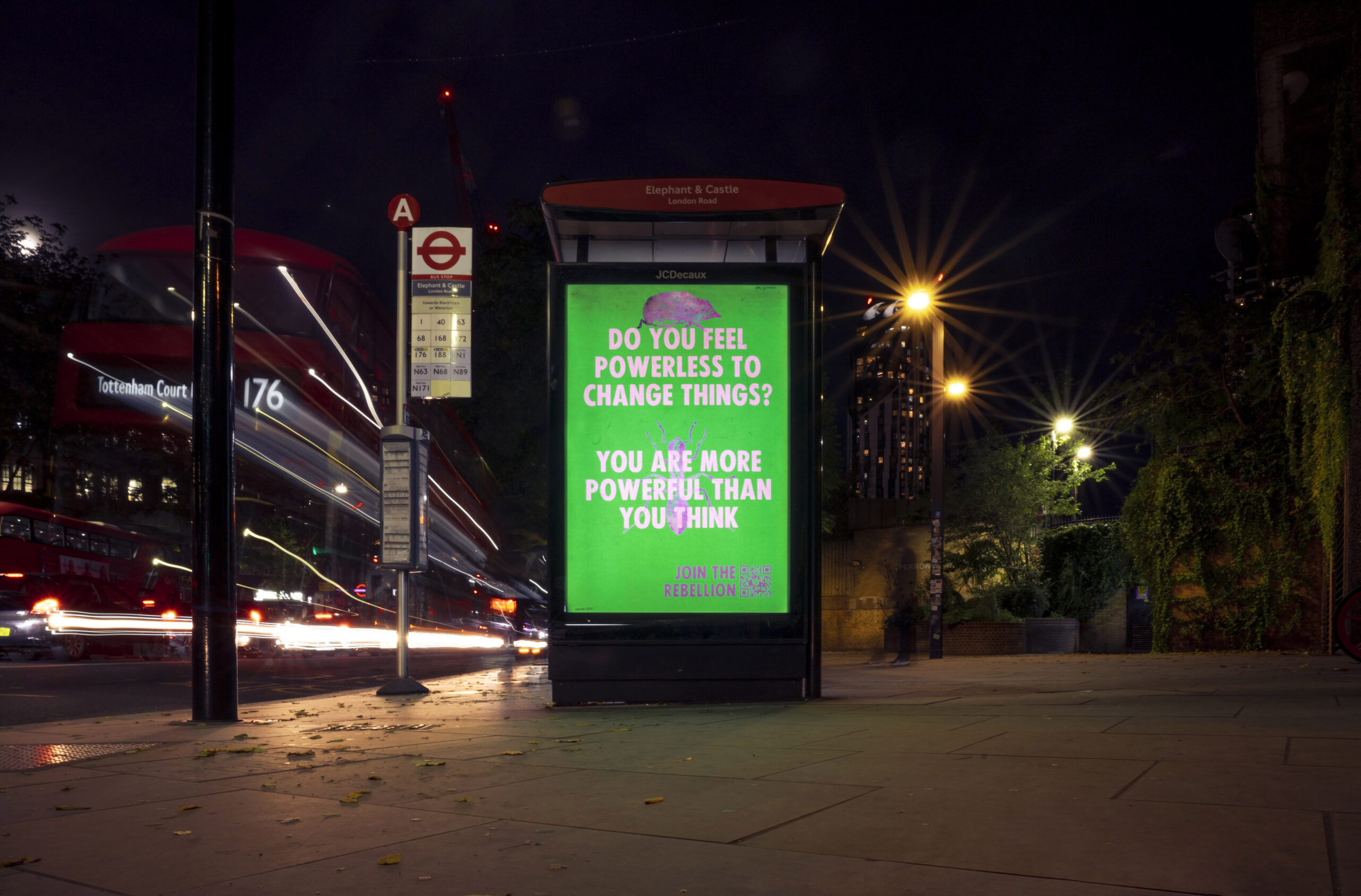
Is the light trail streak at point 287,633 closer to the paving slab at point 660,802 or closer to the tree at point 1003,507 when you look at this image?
the tree at point 1003,507

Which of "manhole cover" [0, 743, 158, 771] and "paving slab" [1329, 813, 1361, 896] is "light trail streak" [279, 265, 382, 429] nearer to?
"manhole cover" [0, 743, 158, 771]

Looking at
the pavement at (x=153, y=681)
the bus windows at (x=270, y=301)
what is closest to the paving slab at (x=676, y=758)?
the pavement at (x=153, y=681)

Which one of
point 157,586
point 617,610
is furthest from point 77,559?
point 617,610

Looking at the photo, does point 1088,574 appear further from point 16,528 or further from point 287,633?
point 16,528

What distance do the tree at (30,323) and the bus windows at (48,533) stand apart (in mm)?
10755

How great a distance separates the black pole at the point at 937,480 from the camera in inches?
789

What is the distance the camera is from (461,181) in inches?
3238

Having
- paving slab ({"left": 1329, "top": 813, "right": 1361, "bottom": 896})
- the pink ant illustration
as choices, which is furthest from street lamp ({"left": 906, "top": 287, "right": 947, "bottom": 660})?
paving slab ({"left": 1329, "top": 813, "right": 1361, "bottom": 896})

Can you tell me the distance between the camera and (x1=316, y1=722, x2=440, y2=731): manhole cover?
794 centimetres

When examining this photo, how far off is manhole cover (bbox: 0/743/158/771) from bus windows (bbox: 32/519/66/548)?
19.9m

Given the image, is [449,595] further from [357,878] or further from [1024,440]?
[357,878]

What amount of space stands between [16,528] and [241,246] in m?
9.06

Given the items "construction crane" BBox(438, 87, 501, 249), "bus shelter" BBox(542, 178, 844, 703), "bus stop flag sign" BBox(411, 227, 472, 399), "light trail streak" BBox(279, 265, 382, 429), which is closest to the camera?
"bus shelter" BBox(542, 178, 844, 703)

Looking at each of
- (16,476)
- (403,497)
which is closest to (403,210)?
(403,497)
